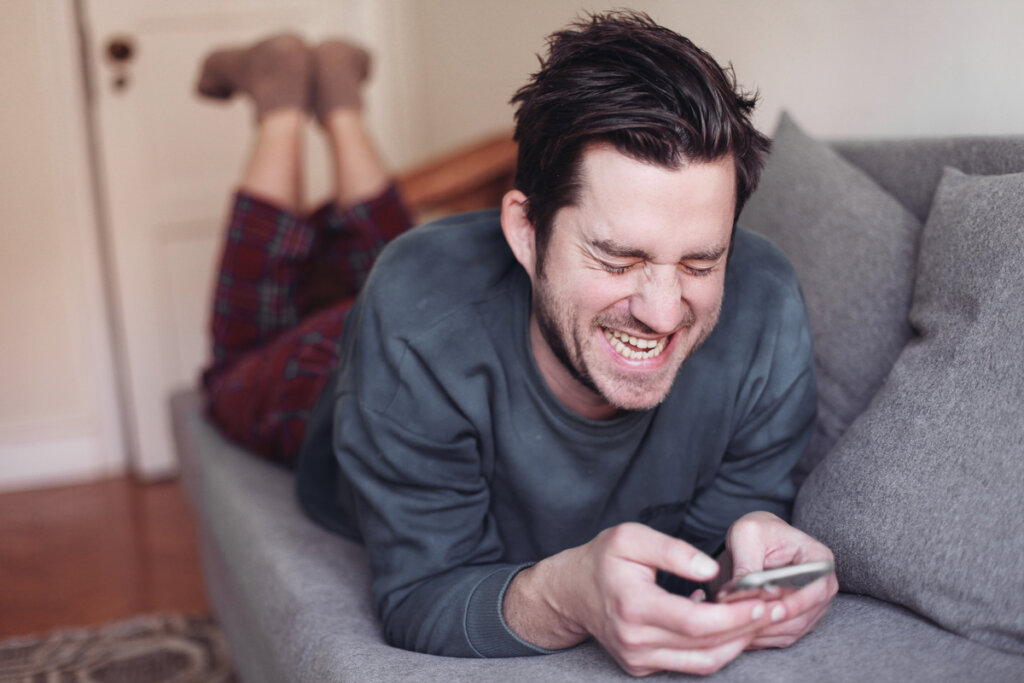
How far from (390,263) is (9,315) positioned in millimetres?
2237

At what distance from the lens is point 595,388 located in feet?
3.32

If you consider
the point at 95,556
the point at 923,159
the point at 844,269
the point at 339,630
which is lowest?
the point at 95,556

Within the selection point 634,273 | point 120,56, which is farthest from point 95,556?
point 634,273

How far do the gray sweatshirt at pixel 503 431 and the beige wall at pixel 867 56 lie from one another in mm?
371

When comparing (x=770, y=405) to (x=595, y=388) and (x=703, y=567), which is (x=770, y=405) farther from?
(x=703, y=567)

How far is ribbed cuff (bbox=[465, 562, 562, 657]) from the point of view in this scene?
3.11ft

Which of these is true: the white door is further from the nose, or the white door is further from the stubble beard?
the nose

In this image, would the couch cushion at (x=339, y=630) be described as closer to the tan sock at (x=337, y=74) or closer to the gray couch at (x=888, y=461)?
the gray couch at (x=888, y=461)

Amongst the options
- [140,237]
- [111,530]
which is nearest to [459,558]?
[111,530]

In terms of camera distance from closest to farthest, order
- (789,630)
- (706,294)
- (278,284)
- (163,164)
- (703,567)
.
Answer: (703,567) < (789,630) < (706,294) < (278,284) < (163,164)

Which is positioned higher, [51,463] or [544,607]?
[544,607]

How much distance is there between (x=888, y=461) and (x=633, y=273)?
0.31 metres

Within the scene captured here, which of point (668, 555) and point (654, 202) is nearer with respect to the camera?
point (668, 555)

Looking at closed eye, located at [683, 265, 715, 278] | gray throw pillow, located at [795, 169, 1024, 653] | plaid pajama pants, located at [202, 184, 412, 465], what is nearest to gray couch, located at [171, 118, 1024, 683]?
gray throw pillow, located at [795, 169, 1024, 653]
